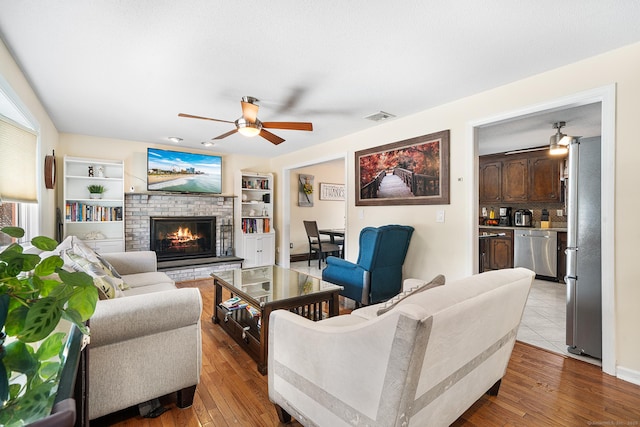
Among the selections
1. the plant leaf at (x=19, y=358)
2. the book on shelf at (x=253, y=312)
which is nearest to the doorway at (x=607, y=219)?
the book on shelf at (x=253, y=312)

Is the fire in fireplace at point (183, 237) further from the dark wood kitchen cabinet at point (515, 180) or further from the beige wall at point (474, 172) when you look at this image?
the dark wood kitchen cabinet at point (515, 180)

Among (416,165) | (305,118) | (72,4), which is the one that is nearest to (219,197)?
(305,118)

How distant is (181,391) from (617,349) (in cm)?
292

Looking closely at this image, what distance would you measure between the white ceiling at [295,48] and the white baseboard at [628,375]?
2229 mm

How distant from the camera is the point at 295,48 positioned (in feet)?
6.86

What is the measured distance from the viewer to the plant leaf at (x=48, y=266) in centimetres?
59

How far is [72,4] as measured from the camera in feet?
5.46

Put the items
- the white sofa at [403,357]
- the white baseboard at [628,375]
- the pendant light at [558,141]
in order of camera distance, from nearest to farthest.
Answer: the white sofa at [403,357], the white baseboard at [628,375], the pendant light at [558,141]

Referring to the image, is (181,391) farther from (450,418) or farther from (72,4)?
(72,4)

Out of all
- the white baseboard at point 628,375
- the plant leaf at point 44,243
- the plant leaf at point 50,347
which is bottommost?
the white baseboard at point 628,375

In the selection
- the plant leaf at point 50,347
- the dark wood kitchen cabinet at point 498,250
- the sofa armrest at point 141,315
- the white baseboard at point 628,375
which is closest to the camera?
the plant leaf at point 50,347

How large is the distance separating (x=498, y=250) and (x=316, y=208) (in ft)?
12.5

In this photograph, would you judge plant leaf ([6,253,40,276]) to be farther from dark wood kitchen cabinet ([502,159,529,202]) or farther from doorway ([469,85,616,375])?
dark wood kitchen cabinet ([502,159,529,202])

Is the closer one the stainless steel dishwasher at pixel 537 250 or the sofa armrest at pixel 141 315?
the sofa armrest at pixel 141 315
